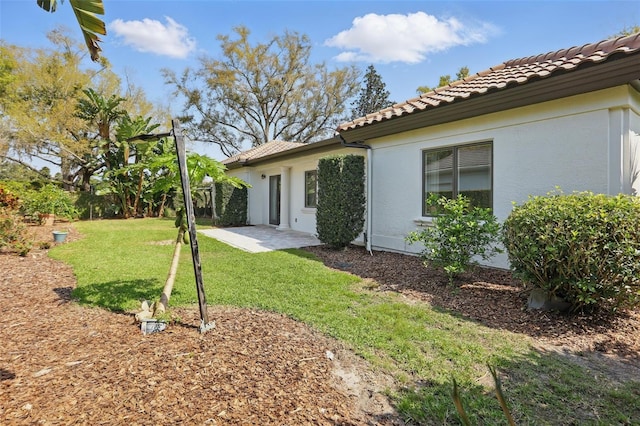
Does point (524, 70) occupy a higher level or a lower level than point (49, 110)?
lower

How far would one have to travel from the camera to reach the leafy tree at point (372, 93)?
3759cm

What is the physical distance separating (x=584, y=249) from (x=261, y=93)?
3438 cm

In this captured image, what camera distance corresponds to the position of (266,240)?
445 inches

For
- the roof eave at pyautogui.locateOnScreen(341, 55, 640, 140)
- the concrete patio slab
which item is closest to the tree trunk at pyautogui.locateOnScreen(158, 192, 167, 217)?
the concrete patio slab

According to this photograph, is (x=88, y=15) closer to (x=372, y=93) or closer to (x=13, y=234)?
(x=13, y=234)

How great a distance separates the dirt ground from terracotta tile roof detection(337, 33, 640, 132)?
363 cm

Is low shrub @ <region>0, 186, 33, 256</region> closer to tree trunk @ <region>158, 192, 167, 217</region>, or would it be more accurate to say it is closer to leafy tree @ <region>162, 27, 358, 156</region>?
tree trunk @ <region>158, 192, 167, 217</region>

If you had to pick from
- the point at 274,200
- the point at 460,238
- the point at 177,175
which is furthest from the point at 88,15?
the point at 274,200

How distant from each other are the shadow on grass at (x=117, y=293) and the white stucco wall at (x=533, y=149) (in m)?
5.92

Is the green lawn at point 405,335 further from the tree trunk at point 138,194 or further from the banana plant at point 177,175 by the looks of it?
the tree trunk at point 138,194

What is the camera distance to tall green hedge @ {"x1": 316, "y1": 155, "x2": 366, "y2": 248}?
29.2ft

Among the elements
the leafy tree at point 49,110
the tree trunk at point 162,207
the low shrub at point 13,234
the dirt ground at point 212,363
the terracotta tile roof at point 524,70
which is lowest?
the dirt ground at point 212,363

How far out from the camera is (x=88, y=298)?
16.8 feet

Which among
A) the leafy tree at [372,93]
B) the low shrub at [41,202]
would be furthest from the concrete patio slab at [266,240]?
the leafy tree at [372,93]
